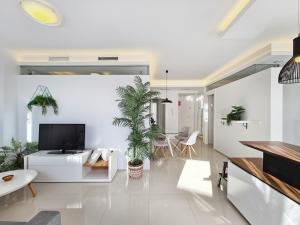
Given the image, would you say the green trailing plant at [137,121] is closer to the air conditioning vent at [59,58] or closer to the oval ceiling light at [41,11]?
the air conditioning vent at [59,58]

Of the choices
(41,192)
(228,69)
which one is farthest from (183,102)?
(41,192)

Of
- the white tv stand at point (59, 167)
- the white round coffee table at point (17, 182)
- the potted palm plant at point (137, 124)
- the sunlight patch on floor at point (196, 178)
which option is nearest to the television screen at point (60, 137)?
the white tv stand at point (59, 167)

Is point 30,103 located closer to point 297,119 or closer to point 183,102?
point 297,119

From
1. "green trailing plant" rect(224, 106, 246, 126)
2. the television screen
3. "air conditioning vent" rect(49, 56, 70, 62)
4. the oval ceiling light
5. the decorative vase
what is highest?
"air conditioning vent" rect(49, 56, 70, 62)

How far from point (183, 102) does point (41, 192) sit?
7.64 meters

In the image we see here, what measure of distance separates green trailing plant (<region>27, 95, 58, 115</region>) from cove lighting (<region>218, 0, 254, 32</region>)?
4026 mm

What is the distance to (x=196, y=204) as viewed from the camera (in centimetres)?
269

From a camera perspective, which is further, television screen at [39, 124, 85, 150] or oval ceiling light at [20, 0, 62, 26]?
television screen at [39, 124, 85, 150]

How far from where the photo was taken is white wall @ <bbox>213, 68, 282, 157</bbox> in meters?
3.50

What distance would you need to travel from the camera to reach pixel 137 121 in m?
3.84

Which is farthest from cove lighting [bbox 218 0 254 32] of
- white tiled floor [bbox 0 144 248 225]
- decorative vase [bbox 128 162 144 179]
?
decorative vase [bbox 128 162 144 179]

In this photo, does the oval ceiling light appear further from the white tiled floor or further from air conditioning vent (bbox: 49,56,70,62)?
the white tiled floor

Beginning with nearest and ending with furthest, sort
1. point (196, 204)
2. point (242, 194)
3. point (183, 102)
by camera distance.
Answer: point (242, 194)
point (196, 204)
point (183, 102)

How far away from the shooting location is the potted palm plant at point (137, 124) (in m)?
3.73
